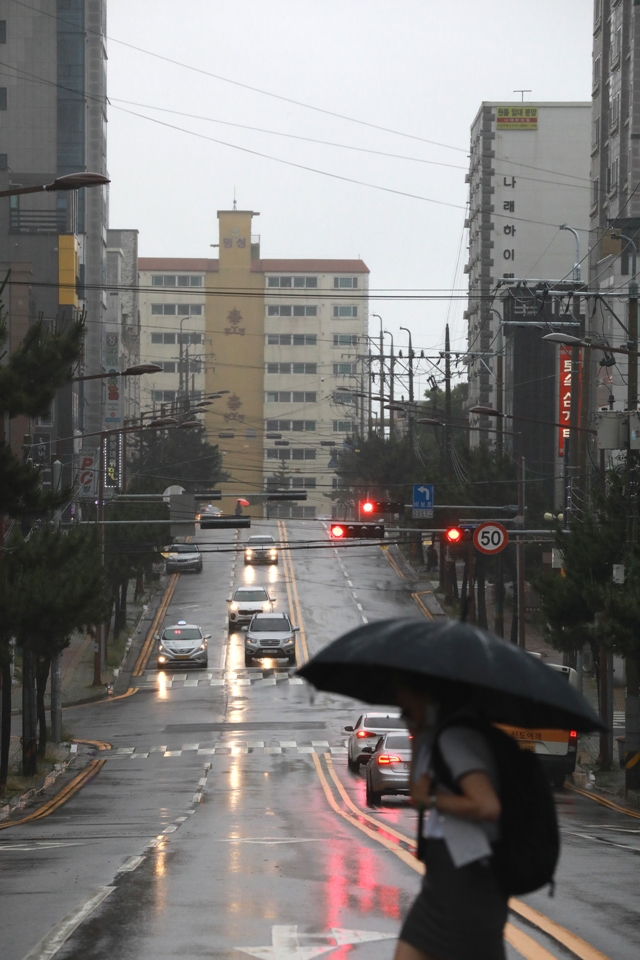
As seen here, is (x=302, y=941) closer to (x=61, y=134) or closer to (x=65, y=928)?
(x=65, y=928)

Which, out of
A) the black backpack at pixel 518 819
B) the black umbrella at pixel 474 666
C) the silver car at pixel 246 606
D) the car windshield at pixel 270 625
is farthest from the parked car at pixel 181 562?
the black backpack at pixel 518 819

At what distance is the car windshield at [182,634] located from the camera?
173 ft

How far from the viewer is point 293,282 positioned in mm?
149375

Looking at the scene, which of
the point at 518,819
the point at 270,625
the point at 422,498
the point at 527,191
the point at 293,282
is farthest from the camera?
the point at 293,282

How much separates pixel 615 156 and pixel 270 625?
101ft

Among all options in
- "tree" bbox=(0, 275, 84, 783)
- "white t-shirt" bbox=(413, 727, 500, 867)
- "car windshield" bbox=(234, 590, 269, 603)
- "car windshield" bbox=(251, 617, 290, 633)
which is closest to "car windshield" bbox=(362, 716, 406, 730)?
"tree" bbox=(0, 275, 84, 783)

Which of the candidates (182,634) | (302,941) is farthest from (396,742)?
(182,634)

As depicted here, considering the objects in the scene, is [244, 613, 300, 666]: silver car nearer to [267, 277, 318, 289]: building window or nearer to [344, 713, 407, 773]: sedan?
[344, 713, 407, 773]: sedan

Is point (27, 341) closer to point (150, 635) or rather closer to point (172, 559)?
point (150, 635)

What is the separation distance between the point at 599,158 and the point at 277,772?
49110 millimetres

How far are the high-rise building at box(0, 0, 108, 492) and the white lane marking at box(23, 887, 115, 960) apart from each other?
70.1 m

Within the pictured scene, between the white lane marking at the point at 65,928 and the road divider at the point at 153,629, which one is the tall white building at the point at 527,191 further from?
the white lane marking at the point at 65,928

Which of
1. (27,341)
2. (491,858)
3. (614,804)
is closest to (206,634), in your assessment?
(614,804)

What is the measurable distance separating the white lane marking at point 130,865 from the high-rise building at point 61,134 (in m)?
67.4
